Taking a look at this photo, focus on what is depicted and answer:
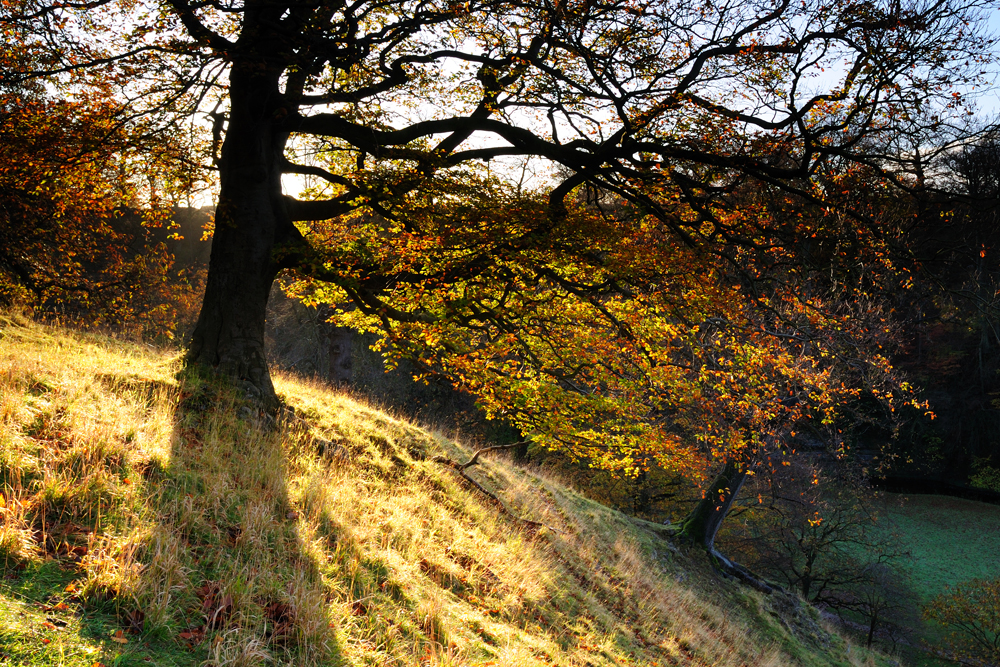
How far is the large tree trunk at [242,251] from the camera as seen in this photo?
7789 mm

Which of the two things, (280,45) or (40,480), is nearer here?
(40,480)

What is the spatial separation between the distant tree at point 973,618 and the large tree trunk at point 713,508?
1033 cm

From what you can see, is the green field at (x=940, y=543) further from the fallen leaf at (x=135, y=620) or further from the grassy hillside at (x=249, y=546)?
the fallen leaf at (x=135, y=620)

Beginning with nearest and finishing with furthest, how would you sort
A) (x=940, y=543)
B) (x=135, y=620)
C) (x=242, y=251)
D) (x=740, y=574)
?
(x=135, y=620) → (x=242, y=251) → (x=740, y=574) → (x=940, y=543)

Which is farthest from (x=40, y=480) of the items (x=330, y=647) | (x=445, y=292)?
(x=445, y=292)

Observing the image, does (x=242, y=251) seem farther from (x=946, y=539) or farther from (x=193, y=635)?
(x=946, y=539)

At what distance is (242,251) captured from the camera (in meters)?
7.91

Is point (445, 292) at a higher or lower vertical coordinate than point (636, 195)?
lower

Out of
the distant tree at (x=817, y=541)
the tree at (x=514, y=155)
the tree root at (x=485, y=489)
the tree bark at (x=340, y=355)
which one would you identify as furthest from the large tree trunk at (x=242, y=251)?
the distant tree at (x=817, y=541)

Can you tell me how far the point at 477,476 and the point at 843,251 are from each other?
6854 millimetres

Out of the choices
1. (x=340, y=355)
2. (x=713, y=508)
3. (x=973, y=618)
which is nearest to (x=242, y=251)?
(x=340, y=355)

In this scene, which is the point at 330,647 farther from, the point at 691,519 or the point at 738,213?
the point at 691,519

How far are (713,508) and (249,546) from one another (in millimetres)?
16830

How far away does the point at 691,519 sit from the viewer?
60.4 ft
